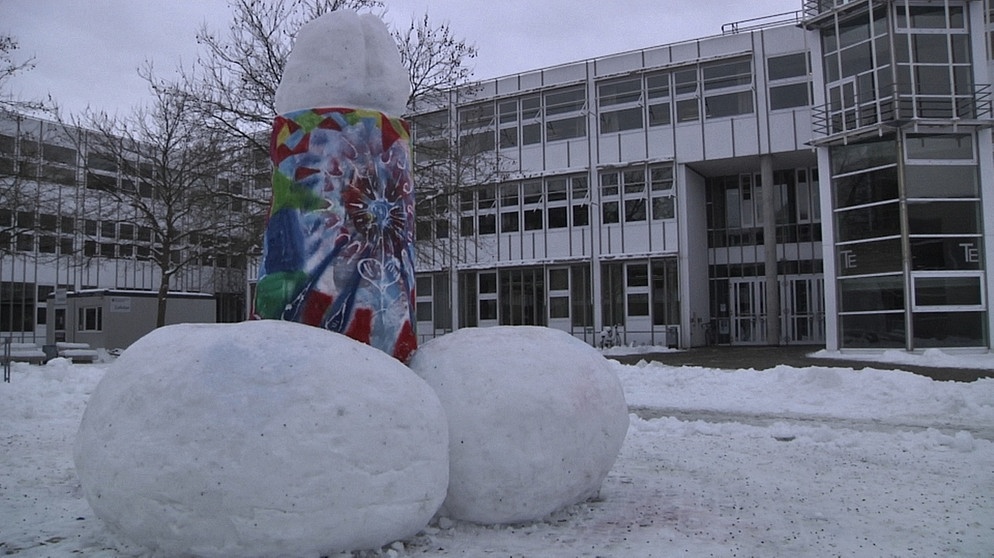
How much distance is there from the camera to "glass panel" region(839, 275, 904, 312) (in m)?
21.3

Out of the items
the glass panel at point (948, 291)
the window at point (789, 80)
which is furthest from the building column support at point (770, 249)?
the glass panel at point (948, 291)

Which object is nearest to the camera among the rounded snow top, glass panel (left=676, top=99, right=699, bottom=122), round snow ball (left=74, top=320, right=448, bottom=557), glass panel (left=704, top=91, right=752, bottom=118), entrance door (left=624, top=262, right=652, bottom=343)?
round snow ball (left=74, top=320, right=448, bottom=557)

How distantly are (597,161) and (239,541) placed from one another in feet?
93.9

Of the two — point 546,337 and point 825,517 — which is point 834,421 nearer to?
point 825,517

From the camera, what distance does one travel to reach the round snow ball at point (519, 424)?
4.99 meters

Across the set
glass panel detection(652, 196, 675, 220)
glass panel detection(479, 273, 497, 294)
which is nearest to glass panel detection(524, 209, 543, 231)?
glass panel detection(479, 273, 497, 294)

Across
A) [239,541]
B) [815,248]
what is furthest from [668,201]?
[239,541]

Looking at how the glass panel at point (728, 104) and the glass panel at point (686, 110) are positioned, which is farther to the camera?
the glass panel at point (686, 110)

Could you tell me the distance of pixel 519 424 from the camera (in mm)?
5059

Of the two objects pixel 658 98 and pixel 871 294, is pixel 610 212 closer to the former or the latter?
pixel 658 98

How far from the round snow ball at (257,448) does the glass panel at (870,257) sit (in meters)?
20.2

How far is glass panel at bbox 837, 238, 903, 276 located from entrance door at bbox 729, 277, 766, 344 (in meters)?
8.82

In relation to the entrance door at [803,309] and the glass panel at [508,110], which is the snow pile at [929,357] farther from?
the glass panel at [508,110]

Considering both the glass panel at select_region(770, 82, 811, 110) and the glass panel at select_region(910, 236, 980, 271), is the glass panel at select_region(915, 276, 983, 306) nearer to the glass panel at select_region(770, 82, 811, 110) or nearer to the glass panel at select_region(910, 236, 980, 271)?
the glass panel at select_region(910, 236, 980, 271)
